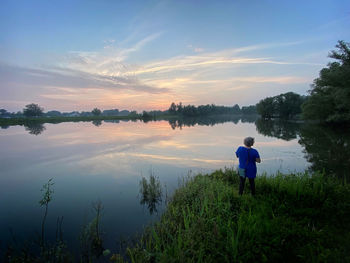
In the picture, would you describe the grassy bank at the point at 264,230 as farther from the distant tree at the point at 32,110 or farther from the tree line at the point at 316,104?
the distant tree at the point at 32,110

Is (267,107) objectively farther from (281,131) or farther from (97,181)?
(97,181)

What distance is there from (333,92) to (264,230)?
124 feet

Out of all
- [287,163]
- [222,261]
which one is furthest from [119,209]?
[287,163]

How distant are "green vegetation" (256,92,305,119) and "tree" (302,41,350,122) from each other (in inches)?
1519

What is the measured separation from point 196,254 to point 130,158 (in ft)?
39.5

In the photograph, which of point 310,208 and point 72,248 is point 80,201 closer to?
point 72,248

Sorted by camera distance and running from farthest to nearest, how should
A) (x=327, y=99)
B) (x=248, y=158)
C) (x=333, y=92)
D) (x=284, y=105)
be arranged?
(x=284, y=105)
(x=327, y=99)
(x=333, y=92)
(x=248, y=158)

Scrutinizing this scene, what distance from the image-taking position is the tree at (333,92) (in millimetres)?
21578

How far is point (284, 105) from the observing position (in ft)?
261

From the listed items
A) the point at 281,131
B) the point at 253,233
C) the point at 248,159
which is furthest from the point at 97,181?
the point at 281,131

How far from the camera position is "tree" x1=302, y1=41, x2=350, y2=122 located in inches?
850

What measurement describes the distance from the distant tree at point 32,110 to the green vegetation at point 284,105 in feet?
445

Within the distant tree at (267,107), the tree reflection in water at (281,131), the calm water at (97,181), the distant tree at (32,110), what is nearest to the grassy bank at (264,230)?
the calm water at (97,181)

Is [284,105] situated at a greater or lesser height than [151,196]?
greater
